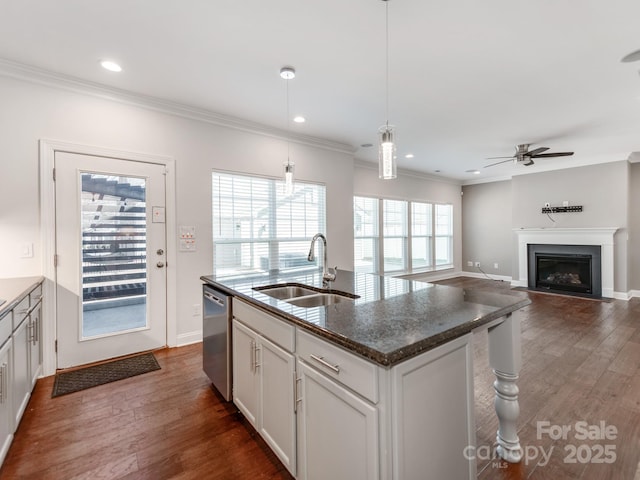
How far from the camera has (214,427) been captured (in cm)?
204

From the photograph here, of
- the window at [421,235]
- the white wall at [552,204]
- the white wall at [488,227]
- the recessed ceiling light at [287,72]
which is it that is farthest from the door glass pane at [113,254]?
the white wall at [488,227]

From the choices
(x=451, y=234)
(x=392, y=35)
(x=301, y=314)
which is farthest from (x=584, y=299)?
(x=301, y=314)

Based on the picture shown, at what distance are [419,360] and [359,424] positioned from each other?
0.32 meters

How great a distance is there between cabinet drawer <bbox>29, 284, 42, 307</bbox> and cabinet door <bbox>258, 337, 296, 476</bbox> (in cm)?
200

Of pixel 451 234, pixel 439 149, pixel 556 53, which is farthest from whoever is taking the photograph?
pixel 451 234

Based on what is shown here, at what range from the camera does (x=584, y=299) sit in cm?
571

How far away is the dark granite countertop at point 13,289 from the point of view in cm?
171

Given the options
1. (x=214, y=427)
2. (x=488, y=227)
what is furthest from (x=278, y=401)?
(x=488, y=227)

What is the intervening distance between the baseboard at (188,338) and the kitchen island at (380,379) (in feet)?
6.22

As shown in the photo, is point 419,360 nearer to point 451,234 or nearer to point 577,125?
point 577,125

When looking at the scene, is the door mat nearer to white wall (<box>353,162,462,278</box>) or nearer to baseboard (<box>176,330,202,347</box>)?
baseboard (<box>176,330,202,347</box>)

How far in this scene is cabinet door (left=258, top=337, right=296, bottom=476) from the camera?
58.7 inches

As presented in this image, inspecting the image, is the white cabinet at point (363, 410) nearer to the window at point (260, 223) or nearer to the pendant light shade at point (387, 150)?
the pendant light shade at point (387, 150)

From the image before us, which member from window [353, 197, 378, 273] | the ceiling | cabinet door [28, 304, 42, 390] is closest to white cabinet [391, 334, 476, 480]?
the ceiling
